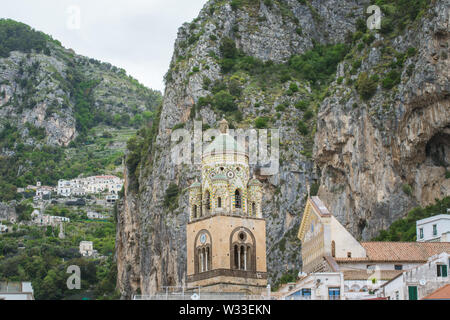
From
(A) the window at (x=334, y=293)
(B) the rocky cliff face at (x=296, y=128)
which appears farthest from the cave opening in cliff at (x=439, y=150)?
(A) the window at (x=334, y=293)

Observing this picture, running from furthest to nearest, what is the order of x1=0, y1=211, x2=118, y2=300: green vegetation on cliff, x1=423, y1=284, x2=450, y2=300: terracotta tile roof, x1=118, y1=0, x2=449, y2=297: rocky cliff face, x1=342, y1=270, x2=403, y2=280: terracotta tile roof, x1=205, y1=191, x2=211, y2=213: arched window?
x1=0, y1=211, x2=118, y2=300: green vegetation on cliff, x1=118, y1=0, x2=449, y2=297: rocky cliff face, x1=205, y1=191, x2=211, y2=213: arched window, x1=342, y1=270, x2=403, y2=280: terracotta tile roof, x1=423, y1=284, x2=450, y2=300: terracotta tile roof

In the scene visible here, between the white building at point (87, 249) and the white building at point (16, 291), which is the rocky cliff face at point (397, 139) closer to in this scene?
the white building at point (16, 291)

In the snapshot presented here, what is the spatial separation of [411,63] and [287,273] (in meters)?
22.7

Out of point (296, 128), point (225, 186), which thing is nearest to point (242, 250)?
point (225, 186)

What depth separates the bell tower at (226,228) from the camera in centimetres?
7062

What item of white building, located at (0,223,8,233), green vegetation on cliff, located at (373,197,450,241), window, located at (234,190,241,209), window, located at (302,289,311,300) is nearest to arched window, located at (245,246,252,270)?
window, located at (234,190,241,209)

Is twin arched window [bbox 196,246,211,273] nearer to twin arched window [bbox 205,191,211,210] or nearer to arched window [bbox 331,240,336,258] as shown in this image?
twin arched window [bbox 205,191,211,210]

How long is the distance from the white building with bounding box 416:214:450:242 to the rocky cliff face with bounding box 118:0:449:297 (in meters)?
13.8

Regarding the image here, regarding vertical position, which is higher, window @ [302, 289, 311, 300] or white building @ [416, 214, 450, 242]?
white building @ [416, 214, 450, 242]

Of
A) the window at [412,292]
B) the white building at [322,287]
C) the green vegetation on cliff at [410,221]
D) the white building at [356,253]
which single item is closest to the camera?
the window at [412,292]

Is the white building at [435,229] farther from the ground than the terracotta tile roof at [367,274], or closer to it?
farther from the ground

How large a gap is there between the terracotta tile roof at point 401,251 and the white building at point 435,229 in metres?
3.97

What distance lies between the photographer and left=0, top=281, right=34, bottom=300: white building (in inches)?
2112
